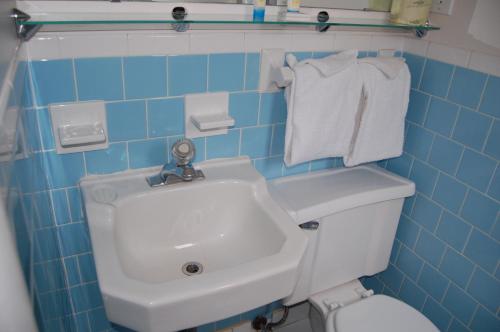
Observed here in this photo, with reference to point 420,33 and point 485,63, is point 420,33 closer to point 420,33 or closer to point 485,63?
point 420,33

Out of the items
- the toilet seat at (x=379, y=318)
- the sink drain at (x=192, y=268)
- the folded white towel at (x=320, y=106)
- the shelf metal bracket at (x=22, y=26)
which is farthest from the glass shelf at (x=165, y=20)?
the toilet seat at (x=379, y=318)

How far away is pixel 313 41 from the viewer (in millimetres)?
1188

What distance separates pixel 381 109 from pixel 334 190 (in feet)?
0.99

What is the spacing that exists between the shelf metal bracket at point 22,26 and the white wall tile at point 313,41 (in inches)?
26.7

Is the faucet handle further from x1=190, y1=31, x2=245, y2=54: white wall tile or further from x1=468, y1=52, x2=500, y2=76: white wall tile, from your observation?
x1=468, y1=52, x2=500, y2=76: white wall tile

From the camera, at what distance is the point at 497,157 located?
1.14m

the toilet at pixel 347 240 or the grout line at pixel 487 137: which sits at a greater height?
the grout line at pixel 487 137

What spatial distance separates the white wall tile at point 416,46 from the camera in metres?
1.30

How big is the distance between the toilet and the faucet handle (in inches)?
13.4

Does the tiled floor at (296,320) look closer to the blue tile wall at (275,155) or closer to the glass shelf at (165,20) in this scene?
the blue tile wall at (275,155)

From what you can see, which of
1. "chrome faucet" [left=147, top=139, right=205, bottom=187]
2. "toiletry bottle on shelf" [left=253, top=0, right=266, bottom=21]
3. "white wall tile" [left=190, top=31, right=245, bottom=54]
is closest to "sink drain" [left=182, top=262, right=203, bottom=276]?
"chrome faucet" [left=147, top=139, right=205, bottom=187]

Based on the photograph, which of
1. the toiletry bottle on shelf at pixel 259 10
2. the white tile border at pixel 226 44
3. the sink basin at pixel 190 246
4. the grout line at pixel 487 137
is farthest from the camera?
the grout line at pixel 487 137

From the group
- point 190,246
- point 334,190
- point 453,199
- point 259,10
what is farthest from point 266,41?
point 453,199

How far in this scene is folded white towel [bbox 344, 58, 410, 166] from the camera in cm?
121
